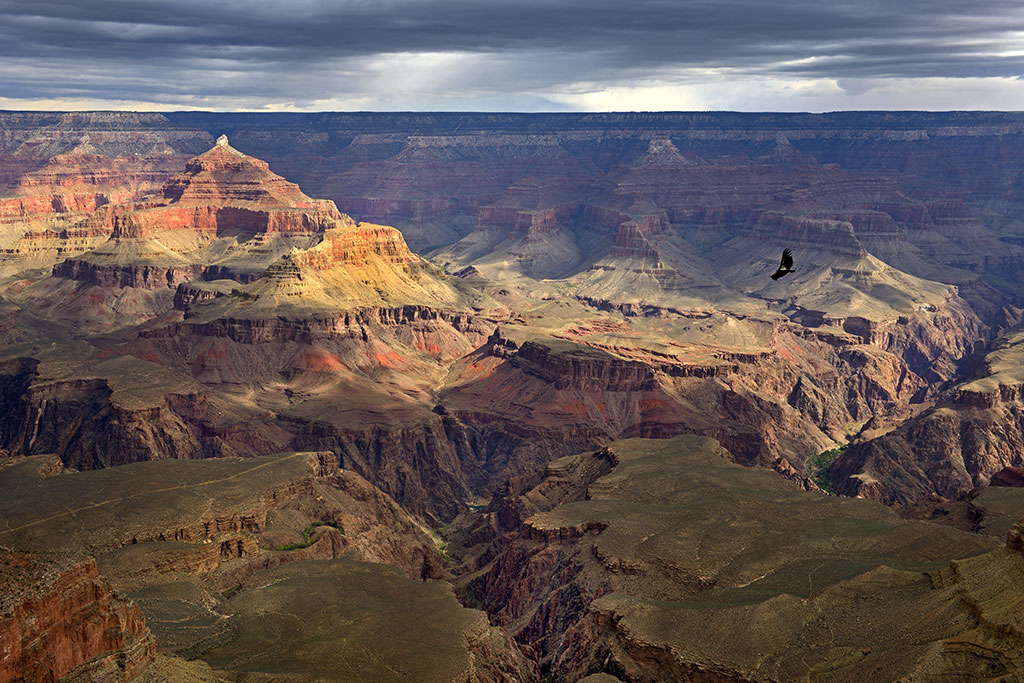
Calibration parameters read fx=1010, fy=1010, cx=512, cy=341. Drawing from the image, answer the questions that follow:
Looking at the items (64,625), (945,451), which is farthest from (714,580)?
(945,451)

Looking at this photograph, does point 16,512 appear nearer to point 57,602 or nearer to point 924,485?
point 57,602

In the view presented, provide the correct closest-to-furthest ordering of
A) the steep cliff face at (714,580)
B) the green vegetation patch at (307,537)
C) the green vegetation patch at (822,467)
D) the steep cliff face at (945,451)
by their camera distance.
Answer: the steep cliff face at (714,580)
the green vegetation patch at (307,537)
the steep cliff face at (945,451)
the green vegetation patch at (822,467)

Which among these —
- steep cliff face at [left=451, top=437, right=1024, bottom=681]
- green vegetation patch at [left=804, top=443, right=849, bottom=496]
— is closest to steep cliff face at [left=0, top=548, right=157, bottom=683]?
steep cliff face at [left=451, top=437, right=1024, bottom=681]

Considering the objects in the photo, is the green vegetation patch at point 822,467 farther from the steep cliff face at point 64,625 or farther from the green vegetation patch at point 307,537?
the steep cliff face at point 64,625

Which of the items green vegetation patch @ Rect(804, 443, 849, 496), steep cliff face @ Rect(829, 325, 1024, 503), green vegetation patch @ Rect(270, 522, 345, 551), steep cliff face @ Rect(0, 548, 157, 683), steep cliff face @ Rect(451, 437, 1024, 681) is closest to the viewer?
steep cliff face @ Rect(0, 548, 157, 683)

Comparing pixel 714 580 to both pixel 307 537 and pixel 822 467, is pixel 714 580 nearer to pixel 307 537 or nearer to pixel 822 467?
pixel 307 537

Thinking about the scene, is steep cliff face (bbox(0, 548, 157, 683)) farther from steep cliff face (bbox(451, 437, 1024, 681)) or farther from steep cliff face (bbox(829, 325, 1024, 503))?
steep cliff face (bbox(829, 325, 1024, 503))

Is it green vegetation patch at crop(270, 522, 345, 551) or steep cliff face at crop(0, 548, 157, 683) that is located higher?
steep cliff face at crop(0, 548, 157, 683)

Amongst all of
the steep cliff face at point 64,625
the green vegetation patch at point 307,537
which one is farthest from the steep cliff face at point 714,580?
the steep cliff face at point 64,625

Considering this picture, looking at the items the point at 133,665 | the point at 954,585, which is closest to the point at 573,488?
the point at 954,585
